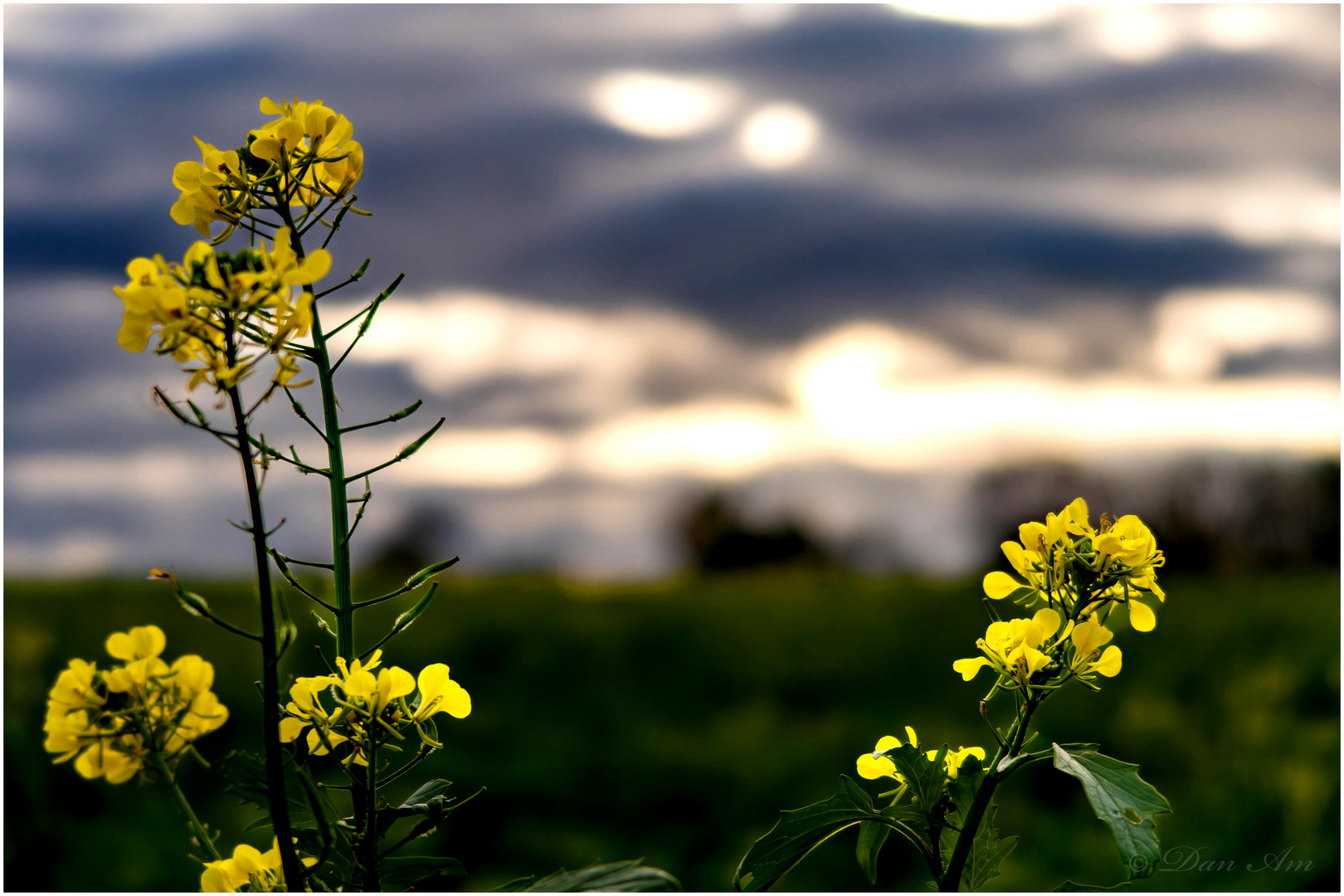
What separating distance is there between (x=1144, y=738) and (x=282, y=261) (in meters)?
6.71

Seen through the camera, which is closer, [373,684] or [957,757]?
[373,684]

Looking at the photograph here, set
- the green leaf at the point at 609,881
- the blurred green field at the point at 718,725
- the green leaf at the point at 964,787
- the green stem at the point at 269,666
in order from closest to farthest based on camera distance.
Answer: the green stem at the point at 269,666, the green leaf at the point at 609,881, the green leaf at the point at 964,787, the blurred green field at the point at 718,725

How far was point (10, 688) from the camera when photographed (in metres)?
5.06

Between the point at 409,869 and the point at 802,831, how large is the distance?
344 millimetres

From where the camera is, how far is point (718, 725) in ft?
20.2

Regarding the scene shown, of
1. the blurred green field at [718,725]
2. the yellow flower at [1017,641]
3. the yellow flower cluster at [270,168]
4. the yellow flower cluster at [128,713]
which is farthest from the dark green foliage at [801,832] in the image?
the blurred green field at [718,725]

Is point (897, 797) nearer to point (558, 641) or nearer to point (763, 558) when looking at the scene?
point (558, 641)

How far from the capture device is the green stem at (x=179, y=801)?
0.73 meters

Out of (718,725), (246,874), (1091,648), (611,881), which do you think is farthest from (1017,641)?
(718,725)

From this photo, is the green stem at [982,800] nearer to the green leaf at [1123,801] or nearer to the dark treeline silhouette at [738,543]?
the green leaf at [1123,801]

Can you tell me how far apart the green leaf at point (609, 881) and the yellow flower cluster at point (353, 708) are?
0.51 feet

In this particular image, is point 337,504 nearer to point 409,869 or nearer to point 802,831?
point 409,869

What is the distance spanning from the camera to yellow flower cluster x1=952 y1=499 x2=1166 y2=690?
78 cm

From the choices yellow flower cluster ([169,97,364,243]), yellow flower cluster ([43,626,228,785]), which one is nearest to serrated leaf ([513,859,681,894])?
yellow flower cluster ([43,626,228,785])
